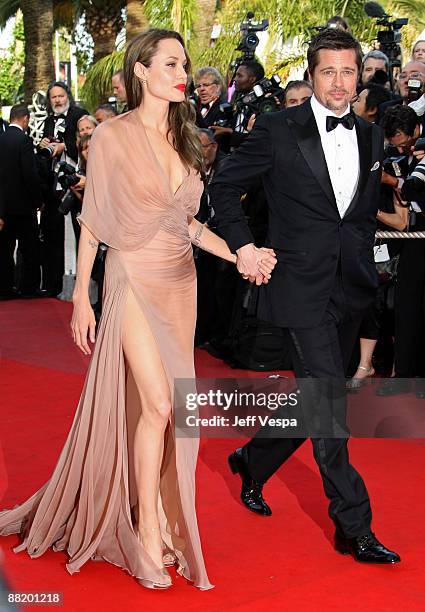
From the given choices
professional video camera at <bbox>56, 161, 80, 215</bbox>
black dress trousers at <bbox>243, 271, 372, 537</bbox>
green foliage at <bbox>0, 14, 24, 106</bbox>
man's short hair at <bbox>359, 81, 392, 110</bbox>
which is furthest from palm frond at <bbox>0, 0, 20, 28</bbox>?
black dress trousers at <bbox>243, 271, 372, 537</bbox>

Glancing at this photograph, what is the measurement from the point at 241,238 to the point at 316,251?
29 cm

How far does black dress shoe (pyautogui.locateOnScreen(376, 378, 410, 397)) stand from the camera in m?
6.77

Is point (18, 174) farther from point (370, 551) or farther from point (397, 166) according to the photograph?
point (370, 551)

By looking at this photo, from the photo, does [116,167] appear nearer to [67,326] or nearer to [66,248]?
[67,326]

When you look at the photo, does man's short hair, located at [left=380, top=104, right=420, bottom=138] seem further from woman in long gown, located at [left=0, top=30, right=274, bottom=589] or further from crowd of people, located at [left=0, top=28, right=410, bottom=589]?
woman in long gown, located at [left=0, top=30, right=274, bottom=589]

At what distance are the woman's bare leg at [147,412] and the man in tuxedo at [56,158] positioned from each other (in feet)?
21.2

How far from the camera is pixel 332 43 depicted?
13.3ft

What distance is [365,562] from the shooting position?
4035mm

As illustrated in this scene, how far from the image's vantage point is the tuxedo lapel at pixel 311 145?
4.07m

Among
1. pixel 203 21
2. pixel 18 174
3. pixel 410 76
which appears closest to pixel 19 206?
pixel 18 174

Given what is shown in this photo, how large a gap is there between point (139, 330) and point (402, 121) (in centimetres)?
333

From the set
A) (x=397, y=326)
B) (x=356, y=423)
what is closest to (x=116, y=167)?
(x=356, y=423)

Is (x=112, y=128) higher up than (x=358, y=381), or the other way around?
(x=112, y=128)

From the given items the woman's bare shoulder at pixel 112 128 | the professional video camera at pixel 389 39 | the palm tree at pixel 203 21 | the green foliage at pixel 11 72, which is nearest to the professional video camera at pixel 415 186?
the woman's bare shoulder at pixel 112 128
